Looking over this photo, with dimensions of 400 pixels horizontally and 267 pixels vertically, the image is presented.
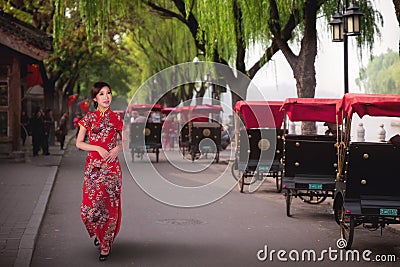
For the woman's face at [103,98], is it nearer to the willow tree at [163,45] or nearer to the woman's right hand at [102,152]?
the woman's right hand at [102,152]

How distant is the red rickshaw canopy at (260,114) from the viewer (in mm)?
17359

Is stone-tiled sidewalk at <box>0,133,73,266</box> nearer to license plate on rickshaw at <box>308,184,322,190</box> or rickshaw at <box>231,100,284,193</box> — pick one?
Result: rickshaw at <box>231,100,284,193</box>

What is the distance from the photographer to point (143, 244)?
9.34 metres

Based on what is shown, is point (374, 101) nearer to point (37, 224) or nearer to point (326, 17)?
point (37, 224)

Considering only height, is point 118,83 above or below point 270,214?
above

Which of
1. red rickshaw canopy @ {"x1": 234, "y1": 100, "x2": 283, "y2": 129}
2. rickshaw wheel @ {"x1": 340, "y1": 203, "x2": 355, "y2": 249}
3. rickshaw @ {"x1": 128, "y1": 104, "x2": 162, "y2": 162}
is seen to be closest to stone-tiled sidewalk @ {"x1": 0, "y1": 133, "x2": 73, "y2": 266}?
rickshaw @ {"x1": 128, "y1": 104, "x2": 162, "y2": 162}

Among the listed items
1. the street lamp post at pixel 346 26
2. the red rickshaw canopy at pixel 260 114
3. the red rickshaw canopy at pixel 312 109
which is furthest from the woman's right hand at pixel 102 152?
the street lamp post at pixel 346 26

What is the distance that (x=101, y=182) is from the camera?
8328 millimetres

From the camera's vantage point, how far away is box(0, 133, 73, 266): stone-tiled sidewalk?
855cm

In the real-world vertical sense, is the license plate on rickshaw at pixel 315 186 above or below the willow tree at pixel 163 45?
below

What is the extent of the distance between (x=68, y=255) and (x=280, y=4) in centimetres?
1080

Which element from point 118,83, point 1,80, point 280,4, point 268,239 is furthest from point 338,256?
point 118,83

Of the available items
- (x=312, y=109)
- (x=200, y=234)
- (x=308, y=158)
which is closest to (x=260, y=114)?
(x=312, y=109)

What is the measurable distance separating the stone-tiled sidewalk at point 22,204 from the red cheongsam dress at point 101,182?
862 mm
